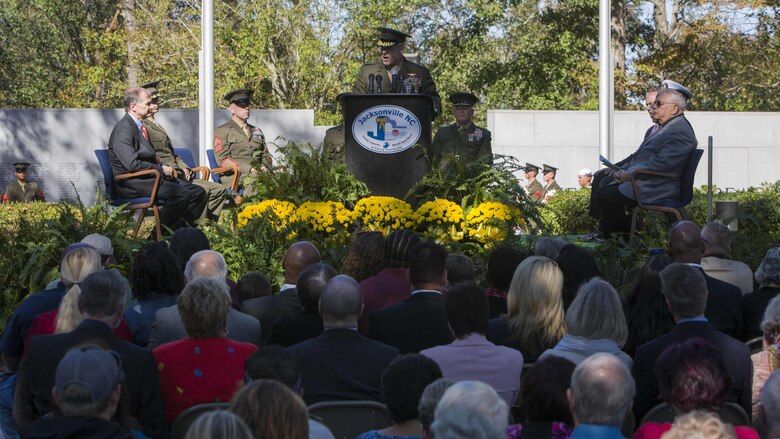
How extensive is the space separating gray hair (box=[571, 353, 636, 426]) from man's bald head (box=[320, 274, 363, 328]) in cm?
143

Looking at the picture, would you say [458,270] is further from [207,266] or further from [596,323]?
[596,323]

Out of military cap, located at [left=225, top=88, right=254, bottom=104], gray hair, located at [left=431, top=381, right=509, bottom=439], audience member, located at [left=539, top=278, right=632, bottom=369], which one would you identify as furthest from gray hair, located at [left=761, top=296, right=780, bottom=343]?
military cap, located at [left=225, top=88, right=254, bottom=104]

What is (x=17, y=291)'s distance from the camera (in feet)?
28.3

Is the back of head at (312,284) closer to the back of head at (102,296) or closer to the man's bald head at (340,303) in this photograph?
the man's bald head at (340,303)

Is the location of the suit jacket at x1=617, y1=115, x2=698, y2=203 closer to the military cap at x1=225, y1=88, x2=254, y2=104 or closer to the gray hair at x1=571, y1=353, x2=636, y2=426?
the military cap at x1=225, y1=88, x2=254, y2=104

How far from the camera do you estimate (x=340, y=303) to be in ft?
→ 16.3

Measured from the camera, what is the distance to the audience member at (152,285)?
5801 millimetres

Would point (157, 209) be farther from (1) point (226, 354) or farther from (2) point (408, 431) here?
(2) point (408, 431)

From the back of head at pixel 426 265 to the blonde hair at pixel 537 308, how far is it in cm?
45

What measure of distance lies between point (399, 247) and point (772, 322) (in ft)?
7.36

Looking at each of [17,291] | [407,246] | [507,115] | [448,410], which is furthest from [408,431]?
[507,115]

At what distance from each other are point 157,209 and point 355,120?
190 cm

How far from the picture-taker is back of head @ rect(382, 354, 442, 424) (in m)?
3.98

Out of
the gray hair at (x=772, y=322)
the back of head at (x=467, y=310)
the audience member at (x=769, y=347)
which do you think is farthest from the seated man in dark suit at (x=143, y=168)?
the gray hair at (x=772, y=322)
